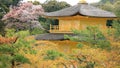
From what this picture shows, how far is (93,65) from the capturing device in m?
15.6

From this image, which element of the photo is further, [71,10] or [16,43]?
[71,10]

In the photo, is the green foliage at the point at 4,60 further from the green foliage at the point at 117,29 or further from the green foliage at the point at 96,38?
the green foliage at the point at 117,29

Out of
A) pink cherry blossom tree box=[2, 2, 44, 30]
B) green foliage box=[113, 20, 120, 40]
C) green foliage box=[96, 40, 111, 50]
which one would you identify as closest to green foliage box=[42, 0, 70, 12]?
pink cherry blossom tree box=[2, 2, 44, 30]

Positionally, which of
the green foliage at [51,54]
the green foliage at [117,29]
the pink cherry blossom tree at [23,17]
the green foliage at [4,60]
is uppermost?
the green foliage at [117,29]

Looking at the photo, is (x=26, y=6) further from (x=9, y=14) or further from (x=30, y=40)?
(x=30, y=40)

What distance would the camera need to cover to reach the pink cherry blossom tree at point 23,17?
3682 centimetres

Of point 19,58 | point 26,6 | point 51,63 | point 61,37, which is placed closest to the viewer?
point 19,58

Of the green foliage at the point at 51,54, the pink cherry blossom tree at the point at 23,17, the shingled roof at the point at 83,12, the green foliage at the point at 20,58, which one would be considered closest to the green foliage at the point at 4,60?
the green foliage at the point at 20,58

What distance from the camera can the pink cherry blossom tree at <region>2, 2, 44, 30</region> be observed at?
121 ft

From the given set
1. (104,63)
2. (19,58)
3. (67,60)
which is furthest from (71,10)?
(19,58)

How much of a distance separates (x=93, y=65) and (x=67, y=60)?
1.29 m

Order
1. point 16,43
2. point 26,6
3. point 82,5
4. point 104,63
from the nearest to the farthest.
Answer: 1. point 16,43
2. point 104,63
3. point 82,5
4. point 26,6

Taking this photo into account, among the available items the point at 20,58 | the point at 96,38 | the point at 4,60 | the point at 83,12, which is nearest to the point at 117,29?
the point at 96,38

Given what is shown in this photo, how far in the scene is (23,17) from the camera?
124 feet
